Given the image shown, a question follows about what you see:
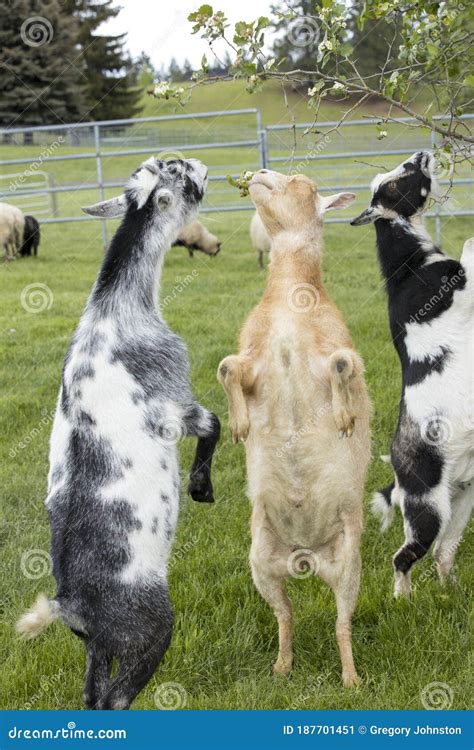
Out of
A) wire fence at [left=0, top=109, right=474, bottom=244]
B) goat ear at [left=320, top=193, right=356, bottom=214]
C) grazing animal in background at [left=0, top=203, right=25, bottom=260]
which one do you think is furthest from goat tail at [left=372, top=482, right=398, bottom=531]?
grazing animal in background at [left=0, top=203, right=25, bottom=260]

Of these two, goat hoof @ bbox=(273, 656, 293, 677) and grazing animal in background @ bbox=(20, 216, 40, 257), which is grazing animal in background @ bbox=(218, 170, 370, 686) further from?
grazing animal in background @ bbox=(20, 216, 40, 257)

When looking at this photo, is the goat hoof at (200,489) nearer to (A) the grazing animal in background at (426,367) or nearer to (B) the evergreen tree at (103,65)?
(A) the grazing animal in background at (426,367)

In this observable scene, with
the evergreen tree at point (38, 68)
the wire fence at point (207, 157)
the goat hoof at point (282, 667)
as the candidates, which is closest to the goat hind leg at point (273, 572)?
the goat hoof at point (282, 667)

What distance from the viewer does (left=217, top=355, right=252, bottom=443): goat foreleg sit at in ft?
11.6

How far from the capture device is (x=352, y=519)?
3.72m

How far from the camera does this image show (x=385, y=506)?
4.77 meters

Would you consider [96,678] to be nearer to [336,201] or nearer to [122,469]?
[122,469]

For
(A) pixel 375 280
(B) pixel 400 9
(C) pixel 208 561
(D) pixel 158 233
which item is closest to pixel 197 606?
(C) pixel 208 561

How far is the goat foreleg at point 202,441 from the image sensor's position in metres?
3.52

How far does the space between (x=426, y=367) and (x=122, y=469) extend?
178cm

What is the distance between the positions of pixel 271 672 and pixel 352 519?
782 mm

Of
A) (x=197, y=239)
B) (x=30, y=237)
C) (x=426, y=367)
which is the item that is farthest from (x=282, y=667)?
(x=30, y=237)

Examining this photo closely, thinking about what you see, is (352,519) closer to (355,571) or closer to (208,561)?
(355,571)

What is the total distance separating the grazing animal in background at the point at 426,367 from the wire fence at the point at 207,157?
779cm
